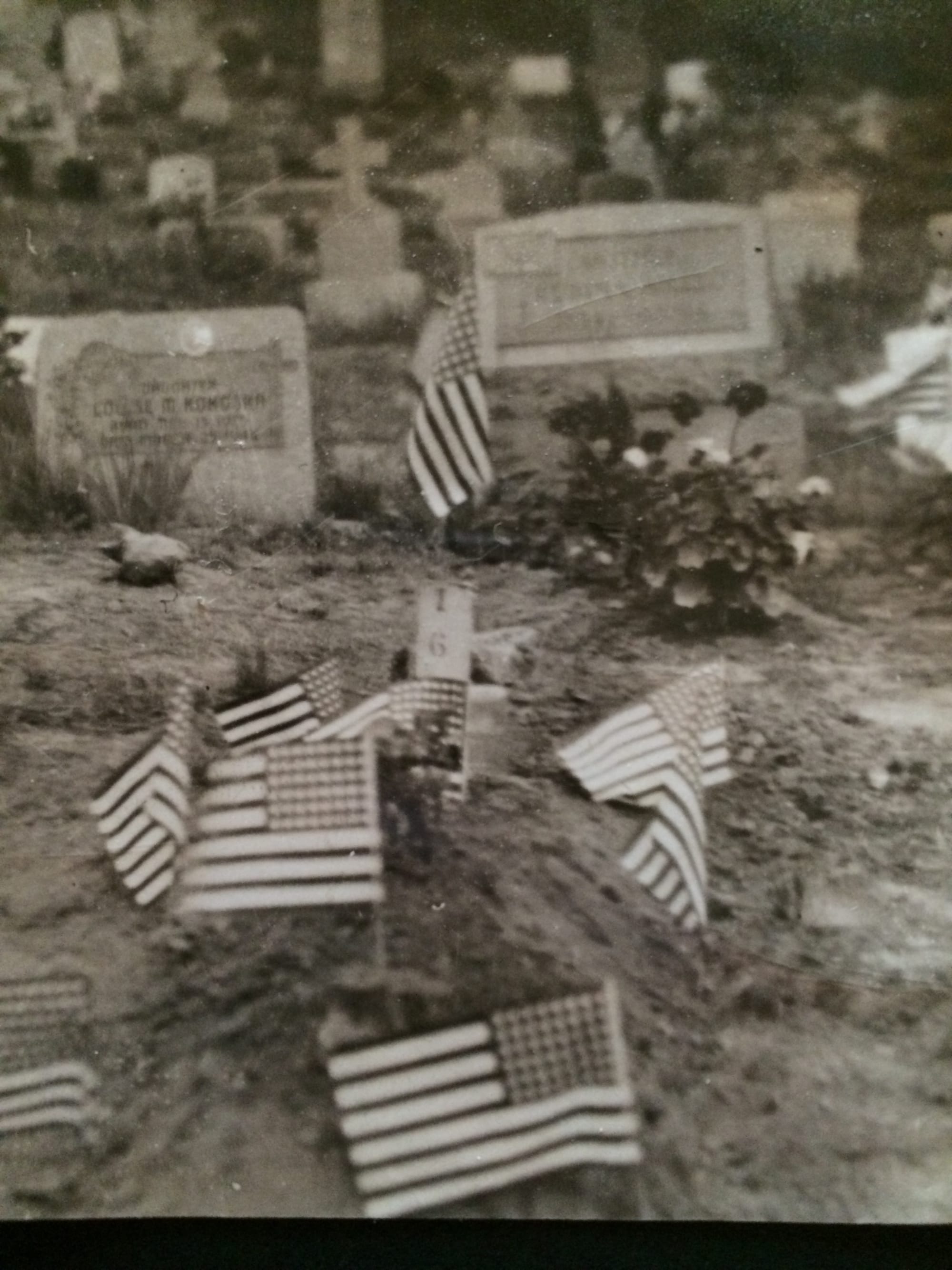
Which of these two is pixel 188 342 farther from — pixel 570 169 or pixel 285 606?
pixel 570 169

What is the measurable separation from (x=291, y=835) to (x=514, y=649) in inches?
11.0

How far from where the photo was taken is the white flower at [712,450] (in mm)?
758

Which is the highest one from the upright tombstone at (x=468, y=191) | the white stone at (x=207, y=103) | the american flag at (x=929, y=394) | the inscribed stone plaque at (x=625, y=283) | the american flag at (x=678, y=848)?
the white stone at (x=207, y=103)

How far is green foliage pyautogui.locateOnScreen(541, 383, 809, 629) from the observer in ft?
2.49

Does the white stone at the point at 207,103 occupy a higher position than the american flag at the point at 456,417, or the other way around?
the white stone at the point at 207,103

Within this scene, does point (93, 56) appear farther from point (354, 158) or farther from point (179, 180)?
point (354, 158)

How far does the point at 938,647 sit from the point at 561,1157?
61cm

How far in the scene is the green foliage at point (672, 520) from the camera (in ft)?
2.49

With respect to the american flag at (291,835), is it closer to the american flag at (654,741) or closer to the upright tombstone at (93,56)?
the american flag at (654,741)

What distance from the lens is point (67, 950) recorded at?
2.50 ft

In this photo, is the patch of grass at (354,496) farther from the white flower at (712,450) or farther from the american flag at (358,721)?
the white flower at (712,450)

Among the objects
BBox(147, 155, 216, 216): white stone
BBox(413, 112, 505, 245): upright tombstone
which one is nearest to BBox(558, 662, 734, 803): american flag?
BBox(413, 112, 505, 245): upright tombstone

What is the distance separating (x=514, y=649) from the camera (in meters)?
0.76

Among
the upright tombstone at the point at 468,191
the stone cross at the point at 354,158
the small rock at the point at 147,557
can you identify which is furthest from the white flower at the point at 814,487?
the small rock at the point at 147,557
